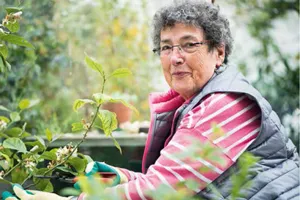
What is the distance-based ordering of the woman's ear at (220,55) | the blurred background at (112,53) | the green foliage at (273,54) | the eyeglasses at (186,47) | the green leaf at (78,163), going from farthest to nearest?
→ the green foliage at (273,54)
the blurred background at (112,53)
the woman's ear at (220,55)
the eyeglasses at (186,47)
the green leaf at (78,163)

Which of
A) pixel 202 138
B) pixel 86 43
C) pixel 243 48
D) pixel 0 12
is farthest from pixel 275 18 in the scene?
pixel 202 138

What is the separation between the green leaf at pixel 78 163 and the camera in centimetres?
179

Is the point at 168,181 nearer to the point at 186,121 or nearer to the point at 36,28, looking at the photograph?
the point at 186,121

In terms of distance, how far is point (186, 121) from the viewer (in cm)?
170

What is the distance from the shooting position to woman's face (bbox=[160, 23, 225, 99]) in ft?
6.27

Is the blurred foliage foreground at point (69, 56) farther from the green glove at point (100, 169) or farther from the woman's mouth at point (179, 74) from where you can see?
the green glove at point (100, 169)

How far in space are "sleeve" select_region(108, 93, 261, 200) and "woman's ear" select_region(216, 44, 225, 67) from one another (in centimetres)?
30

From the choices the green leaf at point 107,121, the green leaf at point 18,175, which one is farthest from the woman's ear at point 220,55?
the green leaf at point 18,175

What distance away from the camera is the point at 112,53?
6492mm

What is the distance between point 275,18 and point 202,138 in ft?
14.0

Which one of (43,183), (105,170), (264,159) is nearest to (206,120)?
(264,159)

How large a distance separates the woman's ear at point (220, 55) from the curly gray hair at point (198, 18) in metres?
0.02

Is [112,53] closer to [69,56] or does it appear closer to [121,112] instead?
[69,56]

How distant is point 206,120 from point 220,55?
1.49 feet
